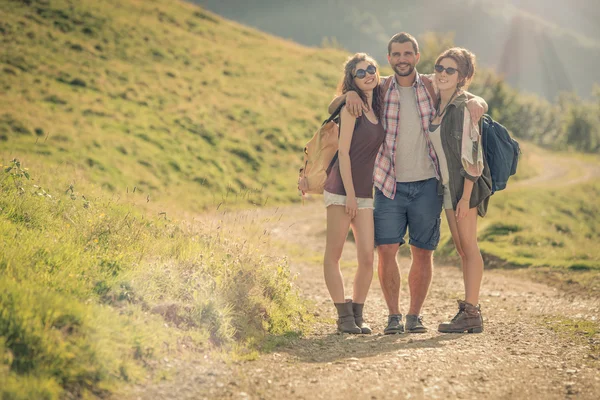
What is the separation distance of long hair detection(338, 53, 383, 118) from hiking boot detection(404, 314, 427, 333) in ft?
7.29

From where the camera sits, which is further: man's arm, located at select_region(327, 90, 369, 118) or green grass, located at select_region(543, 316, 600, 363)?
man's arm, located at select_region(327, 90, 369, 118)

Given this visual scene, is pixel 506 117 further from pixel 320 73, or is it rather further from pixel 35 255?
pixel 35 255

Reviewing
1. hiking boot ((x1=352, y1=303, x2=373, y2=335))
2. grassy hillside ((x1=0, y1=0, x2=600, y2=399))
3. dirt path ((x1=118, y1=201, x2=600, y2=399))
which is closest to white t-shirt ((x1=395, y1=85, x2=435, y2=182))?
hiking boot ((x1=352, y1=303, x2=373, y2=335))

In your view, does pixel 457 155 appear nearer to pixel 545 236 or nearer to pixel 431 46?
pixel 545 236

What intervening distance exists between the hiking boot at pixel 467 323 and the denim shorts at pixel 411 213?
893 mm

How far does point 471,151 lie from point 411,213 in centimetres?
88

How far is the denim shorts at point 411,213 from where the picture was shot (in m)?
6.39

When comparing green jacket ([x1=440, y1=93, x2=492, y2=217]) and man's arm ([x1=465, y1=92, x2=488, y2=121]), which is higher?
man's arm ([x1=465, y1=92, x2=488, y2=121])

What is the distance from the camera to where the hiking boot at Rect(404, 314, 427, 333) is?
6555 millimetres

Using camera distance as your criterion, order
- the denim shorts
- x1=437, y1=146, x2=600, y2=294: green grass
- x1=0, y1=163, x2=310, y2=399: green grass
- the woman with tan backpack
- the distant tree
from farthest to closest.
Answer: the distant tree, x1=437, y1=146, x2=600, y2=294: green grass, the denim shorts, the woman with tan backpack, x1=0, y1=163, x2=310, y2=399: green grass

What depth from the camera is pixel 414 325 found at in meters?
6.59

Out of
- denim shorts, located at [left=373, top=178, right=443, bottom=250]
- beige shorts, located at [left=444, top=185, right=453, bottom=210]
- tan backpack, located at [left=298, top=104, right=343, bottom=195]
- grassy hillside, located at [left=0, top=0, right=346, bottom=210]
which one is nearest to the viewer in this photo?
denim shorts, located at [left=373, top=178, right=443, bottom=250]

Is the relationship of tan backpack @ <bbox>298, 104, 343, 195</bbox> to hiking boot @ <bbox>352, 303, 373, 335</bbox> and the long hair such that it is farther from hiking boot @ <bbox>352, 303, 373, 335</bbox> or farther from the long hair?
hiking boot @ <bbox>352, 303, 373, 335</bbox>

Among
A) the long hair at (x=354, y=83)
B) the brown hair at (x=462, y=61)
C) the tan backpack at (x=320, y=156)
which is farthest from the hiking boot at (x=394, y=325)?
the brown hair at (x=462, y=61)
